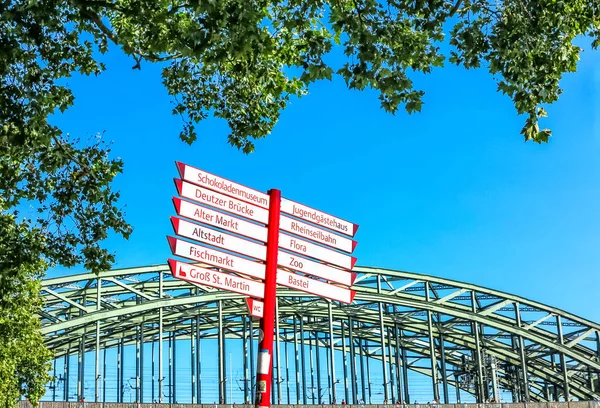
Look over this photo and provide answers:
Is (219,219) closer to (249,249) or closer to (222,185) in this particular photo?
(222,185)

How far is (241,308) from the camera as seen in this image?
5641 centimetres

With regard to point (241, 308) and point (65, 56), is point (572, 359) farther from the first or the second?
point (65, 56)

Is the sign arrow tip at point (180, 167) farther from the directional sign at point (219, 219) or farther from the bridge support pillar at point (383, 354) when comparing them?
the bridge support pillar at point (383, 354)

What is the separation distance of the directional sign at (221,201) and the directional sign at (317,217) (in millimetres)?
860

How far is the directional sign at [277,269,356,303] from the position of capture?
18578 mm

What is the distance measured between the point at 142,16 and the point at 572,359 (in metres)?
51.6

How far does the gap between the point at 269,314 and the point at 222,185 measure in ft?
8.73

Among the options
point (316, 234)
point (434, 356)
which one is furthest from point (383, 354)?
point (316, 234)

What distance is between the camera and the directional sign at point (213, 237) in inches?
688

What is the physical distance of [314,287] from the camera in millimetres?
19172

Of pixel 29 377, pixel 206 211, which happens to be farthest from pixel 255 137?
pixel 29 377

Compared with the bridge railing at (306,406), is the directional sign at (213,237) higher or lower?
higher

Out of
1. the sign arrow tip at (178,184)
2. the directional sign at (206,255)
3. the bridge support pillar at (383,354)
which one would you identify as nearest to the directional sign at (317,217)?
the directional sign at (206,255)

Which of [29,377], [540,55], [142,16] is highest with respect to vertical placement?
[142,16]
